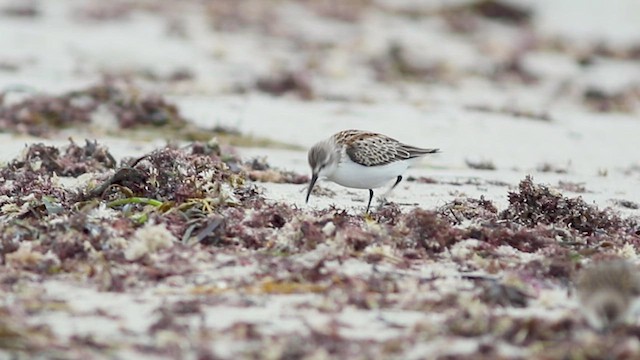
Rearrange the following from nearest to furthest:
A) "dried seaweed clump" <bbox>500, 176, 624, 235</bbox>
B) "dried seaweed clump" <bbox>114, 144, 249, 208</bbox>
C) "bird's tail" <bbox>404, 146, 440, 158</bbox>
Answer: "dried seaweed clump" <bbox>114, 144, 249, 208</bbox>
"dried seaweed clump" <bbox>500, 176, 624, 235</bbox>
"bird's tail" <bbox>404, 146, 440, 158</bbox>

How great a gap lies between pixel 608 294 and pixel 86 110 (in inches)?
295

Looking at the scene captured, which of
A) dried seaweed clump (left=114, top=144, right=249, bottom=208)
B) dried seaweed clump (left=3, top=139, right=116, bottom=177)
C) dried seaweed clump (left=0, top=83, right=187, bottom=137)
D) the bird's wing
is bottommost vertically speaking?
dried seaweed clump (left=0, top=83, right=187, bottom=137)

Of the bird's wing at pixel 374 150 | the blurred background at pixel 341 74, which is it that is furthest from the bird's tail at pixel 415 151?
the blurred background at pixel 341 74

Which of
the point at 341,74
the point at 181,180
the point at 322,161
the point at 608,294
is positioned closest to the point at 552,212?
the point at 322,161

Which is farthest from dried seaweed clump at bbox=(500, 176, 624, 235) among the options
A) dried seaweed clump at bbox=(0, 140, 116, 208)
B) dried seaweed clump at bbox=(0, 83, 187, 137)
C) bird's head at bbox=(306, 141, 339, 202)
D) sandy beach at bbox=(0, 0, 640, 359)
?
dried seaweed clump at bbox=(0, 83, 187, 137)

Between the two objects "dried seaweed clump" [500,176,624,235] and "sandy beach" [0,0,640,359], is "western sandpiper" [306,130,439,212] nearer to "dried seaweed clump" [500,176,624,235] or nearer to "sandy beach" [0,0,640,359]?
"sandy beach" [0,0,640,359]

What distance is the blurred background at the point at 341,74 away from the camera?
36.8 ft

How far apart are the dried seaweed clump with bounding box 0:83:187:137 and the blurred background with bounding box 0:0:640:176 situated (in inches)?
0.7

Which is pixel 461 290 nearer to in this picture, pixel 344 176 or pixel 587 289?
pixel 587 289

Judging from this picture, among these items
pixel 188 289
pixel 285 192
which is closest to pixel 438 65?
pixel 285 192

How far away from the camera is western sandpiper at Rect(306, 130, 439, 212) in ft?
23.9

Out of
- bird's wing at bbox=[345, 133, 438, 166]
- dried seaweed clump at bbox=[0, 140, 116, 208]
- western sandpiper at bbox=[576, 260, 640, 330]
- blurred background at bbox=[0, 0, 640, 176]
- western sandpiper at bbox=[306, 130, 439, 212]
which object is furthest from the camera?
blurred background at bbox=[0, 0, 640, 176]

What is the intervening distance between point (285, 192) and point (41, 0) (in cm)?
1128

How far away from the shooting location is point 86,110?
11.4 m
